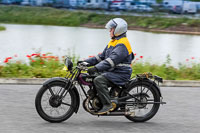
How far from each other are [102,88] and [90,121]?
699 mm

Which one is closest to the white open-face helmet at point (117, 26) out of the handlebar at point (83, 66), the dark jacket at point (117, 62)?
the dark jacket at point (117, 62)

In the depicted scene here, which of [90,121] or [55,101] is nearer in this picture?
[55,101]

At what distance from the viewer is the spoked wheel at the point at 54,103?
5621mm

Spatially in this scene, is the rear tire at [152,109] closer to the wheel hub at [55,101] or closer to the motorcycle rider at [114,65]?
the motorcycle rider at [114,65]

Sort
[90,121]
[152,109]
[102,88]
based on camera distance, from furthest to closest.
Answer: [152,109], [90,121], [102,88]

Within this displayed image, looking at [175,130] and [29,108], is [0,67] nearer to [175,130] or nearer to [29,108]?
[29,108]

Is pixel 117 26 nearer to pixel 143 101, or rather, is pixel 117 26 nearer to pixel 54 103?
pixel 143 101

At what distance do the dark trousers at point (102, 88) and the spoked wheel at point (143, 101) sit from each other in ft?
1.49

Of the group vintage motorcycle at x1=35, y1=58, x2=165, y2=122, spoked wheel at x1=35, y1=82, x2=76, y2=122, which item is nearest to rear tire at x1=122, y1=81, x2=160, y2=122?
vintage motorcycle at x1=35, y1=58, x2=165, y2=122

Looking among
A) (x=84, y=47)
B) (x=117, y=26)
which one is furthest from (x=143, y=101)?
(x=84, y=47)

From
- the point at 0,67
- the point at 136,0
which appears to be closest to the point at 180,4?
the point at 136,0

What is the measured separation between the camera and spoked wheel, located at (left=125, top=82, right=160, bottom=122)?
19.6 feet

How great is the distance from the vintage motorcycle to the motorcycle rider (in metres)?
0.11

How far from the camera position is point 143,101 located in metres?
6.04
